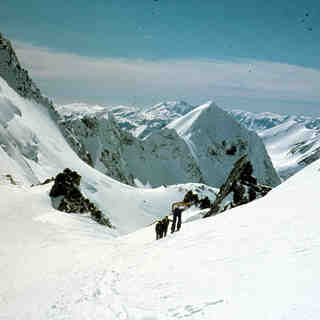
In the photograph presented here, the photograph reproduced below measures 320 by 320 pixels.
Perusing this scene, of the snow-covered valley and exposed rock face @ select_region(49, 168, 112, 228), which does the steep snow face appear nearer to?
exposed rock face @ select_region(49, 168, 112, 228)

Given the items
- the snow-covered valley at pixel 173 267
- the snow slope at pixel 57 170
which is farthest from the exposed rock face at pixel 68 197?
the snow slope at pixel 57 170

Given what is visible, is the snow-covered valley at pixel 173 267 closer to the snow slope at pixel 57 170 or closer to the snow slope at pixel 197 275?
the snow slope at pixel 197 275

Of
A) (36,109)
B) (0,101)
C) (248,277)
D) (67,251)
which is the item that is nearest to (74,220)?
(67,251)

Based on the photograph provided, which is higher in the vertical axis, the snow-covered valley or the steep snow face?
the snow-covered valley

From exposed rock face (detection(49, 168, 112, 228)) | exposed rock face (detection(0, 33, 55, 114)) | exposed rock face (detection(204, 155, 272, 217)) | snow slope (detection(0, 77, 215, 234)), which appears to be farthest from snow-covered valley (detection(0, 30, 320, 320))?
exposed rock face (detection(0, 33, 55, 114))

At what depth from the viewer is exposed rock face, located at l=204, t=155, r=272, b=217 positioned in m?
24.0

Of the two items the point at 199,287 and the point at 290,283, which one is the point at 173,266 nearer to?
the point at 199,287

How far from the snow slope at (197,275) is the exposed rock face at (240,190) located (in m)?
7.88

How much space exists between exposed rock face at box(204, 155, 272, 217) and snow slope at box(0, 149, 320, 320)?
788 centimetres

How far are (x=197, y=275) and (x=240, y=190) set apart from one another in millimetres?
18545

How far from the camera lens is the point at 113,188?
65.8 meters

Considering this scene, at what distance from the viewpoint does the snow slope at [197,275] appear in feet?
19.0

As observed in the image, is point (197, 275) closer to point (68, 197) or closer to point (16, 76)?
point (68, 197)

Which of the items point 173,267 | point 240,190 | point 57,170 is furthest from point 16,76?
point 173,267
